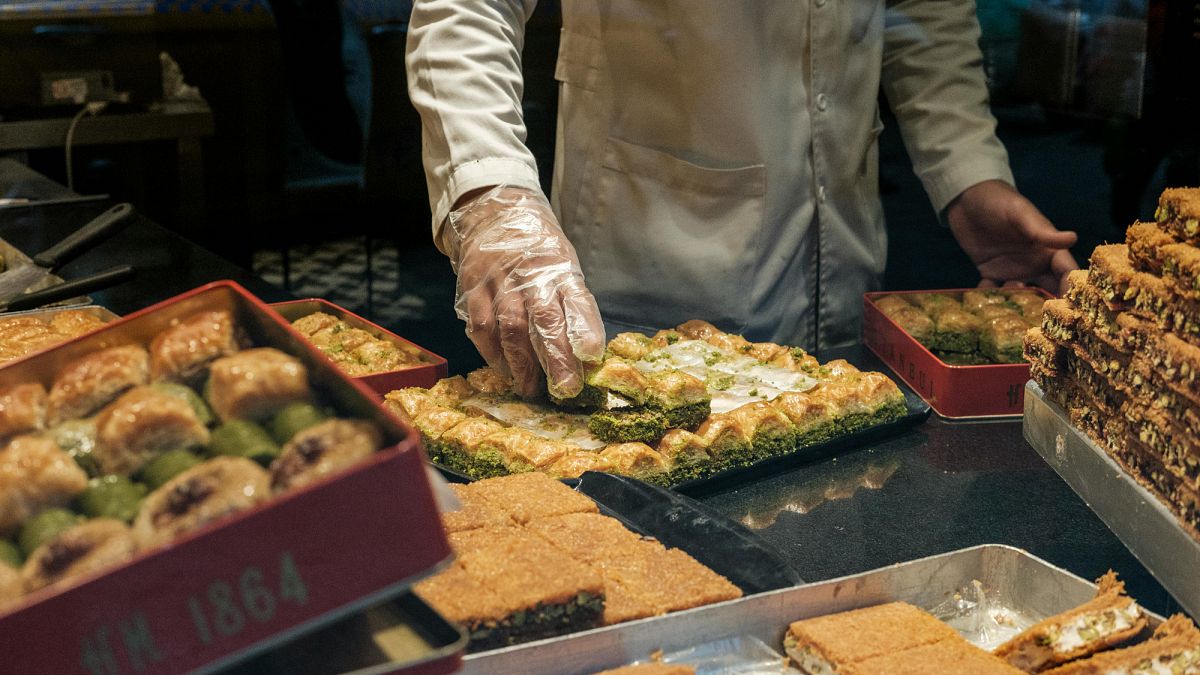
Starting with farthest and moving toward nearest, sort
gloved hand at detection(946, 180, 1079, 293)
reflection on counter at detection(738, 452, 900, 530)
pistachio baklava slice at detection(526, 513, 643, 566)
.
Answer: gloved hand at detection(946, 180, 1079, 293), reflection on counter at detection(738, 452, 900, 530), pistachio baklava slice at detection(526, 513, 643, 566)

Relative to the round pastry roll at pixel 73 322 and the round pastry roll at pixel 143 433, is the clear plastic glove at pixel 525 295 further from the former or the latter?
the round pastry roll at pixel 143 433

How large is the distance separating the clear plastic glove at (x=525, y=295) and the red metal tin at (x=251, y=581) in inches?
43.8

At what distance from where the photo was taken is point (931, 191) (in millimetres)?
3023

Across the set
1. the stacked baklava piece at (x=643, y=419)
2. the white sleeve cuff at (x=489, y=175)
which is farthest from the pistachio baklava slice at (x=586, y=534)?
the white sleeve cuff at (x=489, y=175)

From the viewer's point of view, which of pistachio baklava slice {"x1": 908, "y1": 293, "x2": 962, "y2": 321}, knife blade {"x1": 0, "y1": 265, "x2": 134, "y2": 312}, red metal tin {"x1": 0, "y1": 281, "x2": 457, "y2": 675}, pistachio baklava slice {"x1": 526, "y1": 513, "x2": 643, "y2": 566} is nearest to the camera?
red metal tin {"x1": 0, "y1": 281, "x2": 457, "y2": 675}

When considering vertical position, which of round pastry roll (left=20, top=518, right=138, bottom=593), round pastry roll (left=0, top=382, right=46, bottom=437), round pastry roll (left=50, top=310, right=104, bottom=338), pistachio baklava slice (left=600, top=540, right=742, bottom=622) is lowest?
round pastry roll (left=50, top=310, right=104, bottom=338)

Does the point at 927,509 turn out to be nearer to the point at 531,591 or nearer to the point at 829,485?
the point at 829,485

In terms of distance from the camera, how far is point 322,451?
89 centimetres

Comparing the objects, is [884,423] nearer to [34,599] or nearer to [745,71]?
[745,71]

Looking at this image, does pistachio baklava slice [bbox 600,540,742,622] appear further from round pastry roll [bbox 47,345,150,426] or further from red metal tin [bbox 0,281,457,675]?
round pastry roll [bbox 47,345,150,426]

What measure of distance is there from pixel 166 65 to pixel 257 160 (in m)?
0.61

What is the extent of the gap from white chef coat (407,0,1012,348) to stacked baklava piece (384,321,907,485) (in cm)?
49

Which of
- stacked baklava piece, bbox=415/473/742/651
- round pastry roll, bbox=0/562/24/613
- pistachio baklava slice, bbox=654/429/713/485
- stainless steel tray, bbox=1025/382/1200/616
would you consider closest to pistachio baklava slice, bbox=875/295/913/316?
pistachio baklava slice, bbox=654/429/713/485

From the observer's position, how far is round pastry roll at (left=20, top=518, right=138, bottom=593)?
2.81 ft
